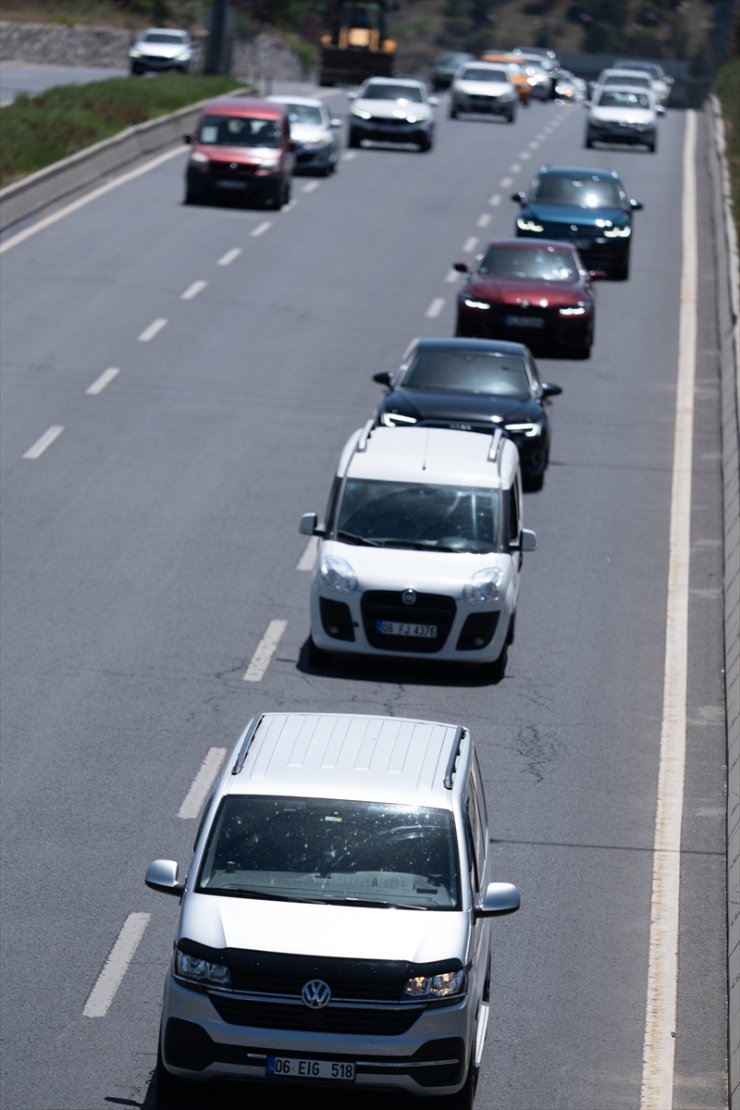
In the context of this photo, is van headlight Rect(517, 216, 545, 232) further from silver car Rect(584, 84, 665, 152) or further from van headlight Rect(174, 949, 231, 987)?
van headlight Rect(174, 949, 231, 987)

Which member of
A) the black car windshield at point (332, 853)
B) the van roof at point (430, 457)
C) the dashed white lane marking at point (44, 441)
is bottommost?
the dashed white lane marking at point (44, 441)

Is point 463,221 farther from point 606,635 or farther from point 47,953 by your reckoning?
point 47,953

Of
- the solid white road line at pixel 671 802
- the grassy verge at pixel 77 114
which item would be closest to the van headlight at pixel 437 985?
the solid white road line at pixel 671 802

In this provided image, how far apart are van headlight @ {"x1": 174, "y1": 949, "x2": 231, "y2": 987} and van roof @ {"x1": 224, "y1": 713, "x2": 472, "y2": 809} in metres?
1.02

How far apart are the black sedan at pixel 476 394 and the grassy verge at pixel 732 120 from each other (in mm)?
16362

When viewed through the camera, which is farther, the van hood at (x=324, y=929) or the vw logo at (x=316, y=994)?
the van hood at (x=324, y=929)

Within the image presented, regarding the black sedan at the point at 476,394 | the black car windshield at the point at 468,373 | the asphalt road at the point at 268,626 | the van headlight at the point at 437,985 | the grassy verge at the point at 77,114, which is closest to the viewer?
the van headlight at the point at 437,985

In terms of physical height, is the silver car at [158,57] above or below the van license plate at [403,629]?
below

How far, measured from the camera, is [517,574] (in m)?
18.3

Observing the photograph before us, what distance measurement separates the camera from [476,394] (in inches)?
920

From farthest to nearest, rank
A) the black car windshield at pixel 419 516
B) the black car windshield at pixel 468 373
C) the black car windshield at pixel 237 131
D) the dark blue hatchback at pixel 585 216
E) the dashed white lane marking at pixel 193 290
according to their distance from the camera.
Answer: the black car windshield at pixel 237 131, the dark blue hatchback at pixel 585 216, the dashed white lane marking at pixel 193 290, the black car windshield at pixel 468 373, the black car windshield at pixel 419 516

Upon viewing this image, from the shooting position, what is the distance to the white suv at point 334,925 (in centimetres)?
964

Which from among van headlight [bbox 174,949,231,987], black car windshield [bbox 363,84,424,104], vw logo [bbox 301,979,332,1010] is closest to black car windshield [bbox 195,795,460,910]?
van headlight [bbox 174,949,231,987]

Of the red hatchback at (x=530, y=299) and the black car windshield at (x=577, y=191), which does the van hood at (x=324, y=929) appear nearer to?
the red hatchback at (x=530, y=299)
